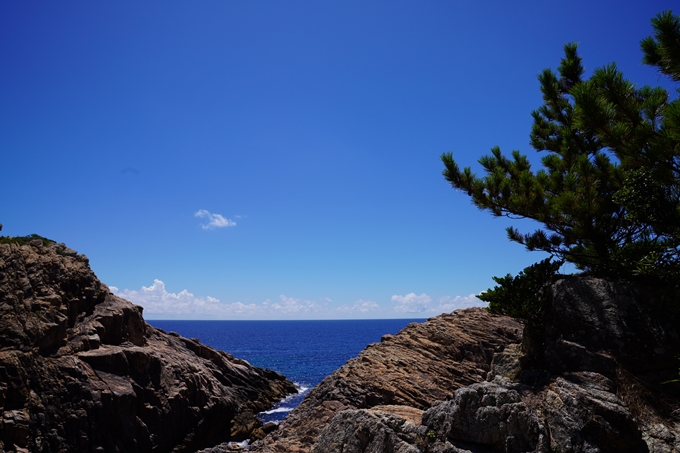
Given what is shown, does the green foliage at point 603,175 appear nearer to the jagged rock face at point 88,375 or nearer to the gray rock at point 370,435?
the gray rock at point 370,435

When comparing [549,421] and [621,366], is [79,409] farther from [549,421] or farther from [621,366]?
[621,366]

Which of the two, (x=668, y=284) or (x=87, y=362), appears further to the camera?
(x=87, y=362)

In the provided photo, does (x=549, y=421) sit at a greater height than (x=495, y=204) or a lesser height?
lesser

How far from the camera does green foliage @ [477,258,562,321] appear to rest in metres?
13.8

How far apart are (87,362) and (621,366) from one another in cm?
3091

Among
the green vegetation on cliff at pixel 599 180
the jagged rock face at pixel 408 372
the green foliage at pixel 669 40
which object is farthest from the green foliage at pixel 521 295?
the green foliage at pixel 669 40

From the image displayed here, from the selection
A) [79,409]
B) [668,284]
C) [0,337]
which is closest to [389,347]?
[668,284]

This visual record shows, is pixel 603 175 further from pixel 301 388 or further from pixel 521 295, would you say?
pixel 301 388

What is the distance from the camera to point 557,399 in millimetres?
10258

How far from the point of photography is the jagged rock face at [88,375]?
79.9 ft

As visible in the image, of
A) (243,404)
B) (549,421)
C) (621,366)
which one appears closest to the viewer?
(549,421)

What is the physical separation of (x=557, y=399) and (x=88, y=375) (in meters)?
28.7

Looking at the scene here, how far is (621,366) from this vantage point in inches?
467

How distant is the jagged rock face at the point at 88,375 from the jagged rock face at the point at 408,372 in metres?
15.6
